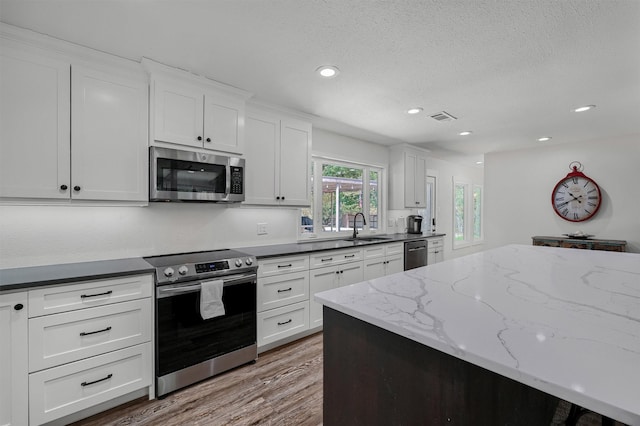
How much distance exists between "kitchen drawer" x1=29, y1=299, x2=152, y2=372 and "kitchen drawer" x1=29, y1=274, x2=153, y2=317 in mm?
39

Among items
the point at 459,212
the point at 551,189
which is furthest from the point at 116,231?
the point at 459,212

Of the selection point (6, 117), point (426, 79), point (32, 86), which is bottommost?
point (6, 117)

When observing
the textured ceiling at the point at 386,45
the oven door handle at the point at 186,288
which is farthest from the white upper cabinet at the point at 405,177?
the oven door handle at the point at 186,288

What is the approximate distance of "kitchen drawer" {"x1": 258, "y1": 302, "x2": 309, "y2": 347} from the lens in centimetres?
269

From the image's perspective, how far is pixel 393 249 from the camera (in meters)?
3.99

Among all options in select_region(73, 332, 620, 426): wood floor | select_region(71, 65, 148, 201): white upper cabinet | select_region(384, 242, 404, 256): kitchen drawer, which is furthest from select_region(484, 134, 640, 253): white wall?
select_region(71, 65, 148, 201): white upper cabinet

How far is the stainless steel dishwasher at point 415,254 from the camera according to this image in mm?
4191

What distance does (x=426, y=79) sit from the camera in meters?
2.49

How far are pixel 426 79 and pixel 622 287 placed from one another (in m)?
1.93

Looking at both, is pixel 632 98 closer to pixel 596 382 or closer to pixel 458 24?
pixel 458 24

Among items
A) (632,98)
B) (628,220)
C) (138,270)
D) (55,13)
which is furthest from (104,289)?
(628,220)

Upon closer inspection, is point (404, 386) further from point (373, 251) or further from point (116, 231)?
point (373, 251)

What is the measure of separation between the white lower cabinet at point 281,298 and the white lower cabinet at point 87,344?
36.1 inches

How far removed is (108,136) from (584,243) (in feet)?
19.6
